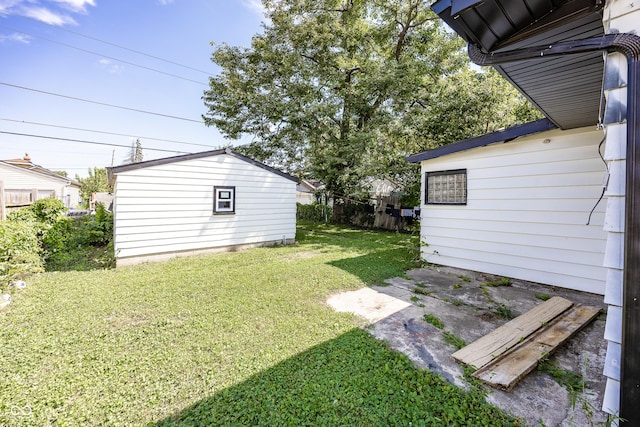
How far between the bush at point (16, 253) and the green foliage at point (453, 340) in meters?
6.23

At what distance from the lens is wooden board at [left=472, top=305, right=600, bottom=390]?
2.10 metres

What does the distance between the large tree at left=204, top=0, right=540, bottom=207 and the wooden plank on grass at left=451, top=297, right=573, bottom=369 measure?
737cm

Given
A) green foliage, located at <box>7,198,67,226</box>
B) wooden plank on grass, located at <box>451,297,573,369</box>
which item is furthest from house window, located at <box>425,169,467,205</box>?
green foliage, located at <box>7,198,67,226</box>

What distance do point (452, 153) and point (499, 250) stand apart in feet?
7.05

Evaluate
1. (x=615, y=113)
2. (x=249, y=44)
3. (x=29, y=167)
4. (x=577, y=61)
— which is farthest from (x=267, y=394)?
(x=29, y=167)

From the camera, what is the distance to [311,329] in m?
3.00

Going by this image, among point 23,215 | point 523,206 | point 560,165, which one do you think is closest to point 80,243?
point 23,215

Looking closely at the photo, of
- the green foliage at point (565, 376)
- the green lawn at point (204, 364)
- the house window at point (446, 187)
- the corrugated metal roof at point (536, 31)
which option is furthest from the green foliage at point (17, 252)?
the house window at point (446, 187)

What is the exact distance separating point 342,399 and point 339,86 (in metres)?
12.3

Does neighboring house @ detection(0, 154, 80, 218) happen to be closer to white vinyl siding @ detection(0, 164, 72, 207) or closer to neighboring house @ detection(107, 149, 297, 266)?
white vinyl siding @ detection(0, 164, 72, 207)

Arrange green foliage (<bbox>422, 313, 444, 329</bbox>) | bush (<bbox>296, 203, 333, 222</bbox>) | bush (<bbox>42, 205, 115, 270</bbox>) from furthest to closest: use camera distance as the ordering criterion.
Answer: bush (<bbox>296, 203, 333, 222</bbox>)
bush (<bbox>42, 205, 115, 270</bbox>)
green foliage (<bbox>422, 313, 444, 329</bbox>)

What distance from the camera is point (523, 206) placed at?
15.4ft

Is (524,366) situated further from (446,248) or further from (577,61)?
(446,248)

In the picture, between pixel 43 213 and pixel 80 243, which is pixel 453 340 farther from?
pixel 43 213
